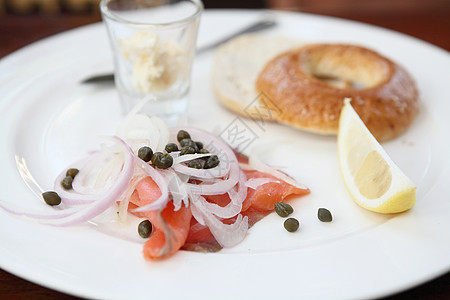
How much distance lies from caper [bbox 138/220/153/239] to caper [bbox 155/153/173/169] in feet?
0.78

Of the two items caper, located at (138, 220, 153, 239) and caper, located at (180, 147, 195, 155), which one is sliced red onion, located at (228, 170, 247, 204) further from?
caper, located at (138, 220, 153, 239)

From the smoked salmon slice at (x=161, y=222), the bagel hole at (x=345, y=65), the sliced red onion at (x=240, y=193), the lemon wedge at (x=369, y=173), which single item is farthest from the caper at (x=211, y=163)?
the bagel hole at (x=345, y=65)

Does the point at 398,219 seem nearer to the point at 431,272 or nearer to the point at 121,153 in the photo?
the point at 431,272

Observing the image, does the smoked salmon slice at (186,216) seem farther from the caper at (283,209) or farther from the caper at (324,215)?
the caper at (324,215)

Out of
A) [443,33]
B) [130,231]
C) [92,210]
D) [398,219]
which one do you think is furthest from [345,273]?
[443,33]

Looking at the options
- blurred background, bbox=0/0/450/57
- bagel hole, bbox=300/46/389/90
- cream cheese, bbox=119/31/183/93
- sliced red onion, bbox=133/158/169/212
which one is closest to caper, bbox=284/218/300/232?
sliced red onion, bbox=133/158/169/212

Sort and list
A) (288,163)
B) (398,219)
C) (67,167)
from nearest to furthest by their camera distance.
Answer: (398,219) → (67,167) → (288,163)

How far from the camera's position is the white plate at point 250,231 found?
157 centimetres

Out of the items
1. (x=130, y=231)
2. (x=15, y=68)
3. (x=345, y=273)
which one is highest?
(x=345, y=273)

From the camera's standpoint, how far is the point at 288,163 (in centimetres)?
238

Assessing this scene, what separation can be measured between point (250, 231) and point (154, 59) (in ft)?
3.65

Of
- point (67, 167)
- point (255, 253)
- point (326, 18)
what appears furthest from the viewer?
point (326, 18)

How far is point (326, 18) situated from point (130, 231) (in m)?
2.65

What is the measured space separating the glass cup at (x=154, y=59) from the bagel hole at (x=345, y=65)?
29.5 inches
